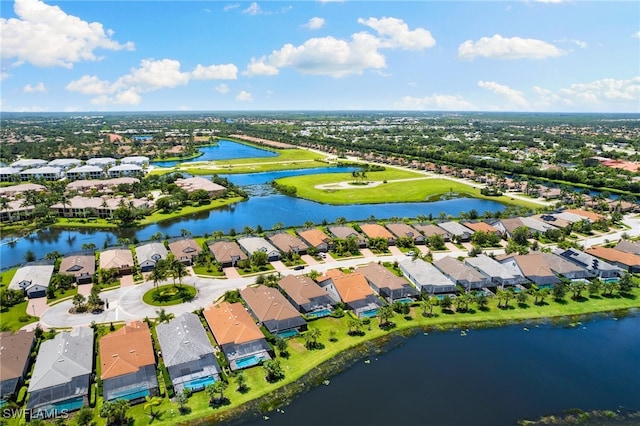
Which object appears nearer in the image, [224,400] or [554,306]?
[224,400]

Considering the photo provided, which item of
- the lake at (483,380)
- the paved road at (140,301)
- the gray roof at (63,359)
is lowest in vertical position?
the lake at (483,380)

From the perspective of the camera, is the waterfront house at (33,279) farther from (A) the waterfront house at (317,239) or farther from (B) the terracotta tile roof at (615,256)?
(B) the terracotta tile roof at (615,256)

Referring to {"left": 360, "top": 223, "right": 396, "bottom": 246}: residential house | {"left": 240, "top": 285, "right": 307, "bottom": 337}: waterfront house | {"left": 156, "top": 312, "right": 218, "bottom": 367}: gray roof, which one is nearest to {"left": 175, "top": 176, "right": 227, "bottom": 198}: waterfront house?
{"left": 360, "top": 223, "right": 396, "bottom": 246}: residential house

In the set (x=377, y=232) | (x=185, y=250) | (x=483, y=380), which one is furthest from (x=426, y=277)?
(x=185, y=250)

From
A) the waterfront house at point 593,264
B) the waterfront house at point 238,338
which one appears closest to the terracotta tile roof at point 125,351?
the waterfront house at point 238,338

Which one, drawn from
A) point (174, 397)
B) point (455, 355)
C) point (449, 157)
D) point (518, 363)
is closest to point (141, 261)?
point (174, 397)

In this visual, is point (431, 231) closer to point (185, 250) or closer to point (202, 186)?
point (185, 250)

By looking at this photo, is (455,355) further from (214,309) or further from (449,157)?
(449,157)
